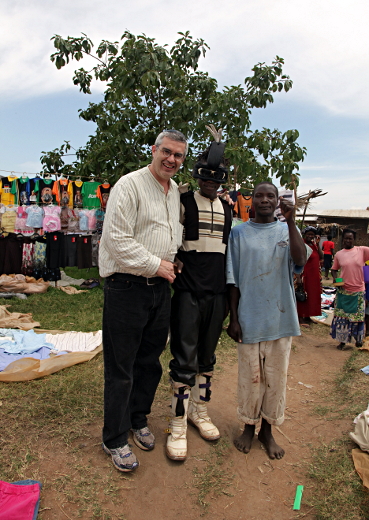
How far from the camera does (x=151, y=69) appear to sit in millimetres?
6898

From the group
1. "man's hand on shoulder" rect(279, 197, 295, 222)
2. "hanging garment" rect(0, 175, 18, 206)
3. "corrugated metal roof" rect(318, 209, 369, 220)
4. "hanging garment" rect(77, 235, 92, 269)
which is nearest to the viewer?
"man's hand on shoulder" rect(279, 197, 295, 222)

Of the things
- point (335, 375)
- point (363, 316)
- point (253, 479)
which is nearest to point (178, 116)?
point (363, 316)

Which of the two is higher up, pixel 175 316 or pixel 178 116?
pixel 178 116

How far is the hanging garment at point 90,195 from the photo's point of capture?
846 centimetres

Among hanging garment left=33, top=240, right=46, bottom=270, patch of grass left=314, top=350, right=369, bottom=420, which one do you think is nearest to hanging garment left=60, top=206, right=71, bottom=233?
hanging garment left=33, top=240, right=46, bottom=270

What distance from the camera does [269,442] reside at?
9.27 feet

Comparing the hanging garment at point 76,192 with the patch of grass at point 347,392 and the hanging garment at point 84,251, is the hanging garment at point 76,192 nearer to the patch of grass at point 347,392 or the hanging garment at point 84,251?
the hanging garment at point 84,251

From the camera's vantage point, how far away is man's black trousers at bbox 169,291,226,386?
2600 millimetres

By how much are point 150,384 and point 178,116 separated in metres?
5.94

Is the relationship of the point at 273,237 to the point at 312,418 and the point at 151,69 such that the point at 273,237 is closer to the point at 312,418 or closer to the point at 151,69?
the point at 312,418

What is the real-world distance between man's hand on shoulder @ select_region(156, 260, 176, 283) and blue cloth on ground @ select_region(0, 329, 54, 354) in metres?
3.13

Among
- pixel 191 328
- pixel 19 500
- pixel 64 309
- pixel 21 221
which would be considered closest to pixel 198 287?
pixel 191 328

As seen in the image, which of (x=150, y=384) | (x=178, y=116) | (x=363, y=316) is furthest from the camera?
(x=178, y=116)

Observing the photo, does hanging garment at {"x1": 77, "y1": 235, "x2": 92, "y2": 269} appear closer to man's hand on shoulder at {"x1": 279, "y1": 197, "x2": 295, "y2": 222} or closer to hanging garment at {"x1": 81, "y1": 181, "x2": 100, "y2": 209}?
hanging garment at {"x1": 81, "y1": 181, "x2": 100, "y2": 209}
